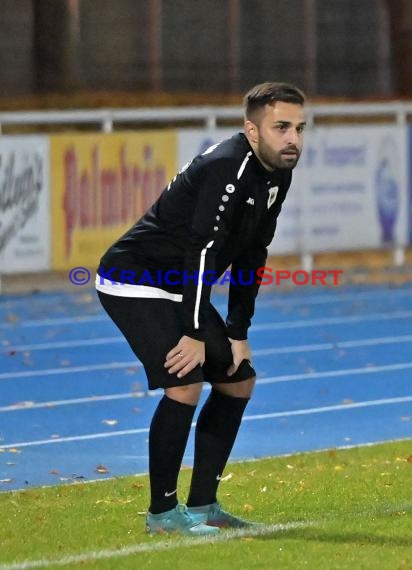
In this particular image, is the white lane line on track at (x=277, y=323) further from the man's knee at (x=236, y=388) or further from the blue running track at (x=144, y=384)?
the man's knee at (x=236, y=388)

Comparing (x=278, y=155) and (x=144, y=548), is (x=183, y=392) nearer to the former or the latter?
(x=144, y=548)

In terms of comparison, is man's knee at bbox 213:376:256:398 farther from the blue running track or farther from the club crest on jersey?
the blue running track

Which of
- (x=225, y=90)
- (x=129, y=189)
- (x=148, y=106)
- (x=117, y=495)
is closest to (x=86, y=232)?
A: (x=129, y=189)

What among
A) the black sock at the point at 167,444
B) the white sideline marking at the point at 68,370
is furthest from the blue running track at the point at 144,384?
the black sock at the point at 167,444

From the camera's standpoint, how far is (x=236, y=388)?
6.81 meters

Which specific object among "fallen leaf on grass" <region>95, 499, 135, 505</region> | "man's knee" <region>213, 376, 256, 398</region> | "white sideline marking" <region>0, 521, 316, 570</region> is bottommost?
"fallen leaf on grass" <region>95, 499, 135, 505</region>

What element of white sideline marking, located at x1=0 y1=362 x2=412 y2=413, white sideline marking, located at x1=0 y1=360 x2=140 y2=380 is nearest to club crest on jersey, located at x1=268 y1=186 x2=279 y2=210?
white sideline marking, located at x1=0 y1=362 x2=412 y2=413

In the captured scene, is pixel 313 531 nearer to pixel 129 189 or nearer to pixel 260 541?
pixel 260 541

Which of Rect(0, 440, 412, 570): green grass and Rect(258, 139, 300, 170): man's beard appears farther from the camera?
Rect(258, 139, 300, 170): man's beard

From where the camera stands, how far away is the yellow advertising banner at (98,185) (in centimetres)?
1739

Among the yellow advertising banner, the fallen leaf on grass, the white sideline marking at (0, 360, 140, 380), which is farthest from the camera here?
the yellow advertising banner

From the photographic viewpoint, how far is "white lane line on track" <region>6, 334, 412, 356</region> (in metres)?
14.0

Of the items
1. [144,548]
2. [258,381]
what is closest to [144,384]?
[258,381]

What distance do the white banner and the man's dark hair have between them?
34.7 feet
